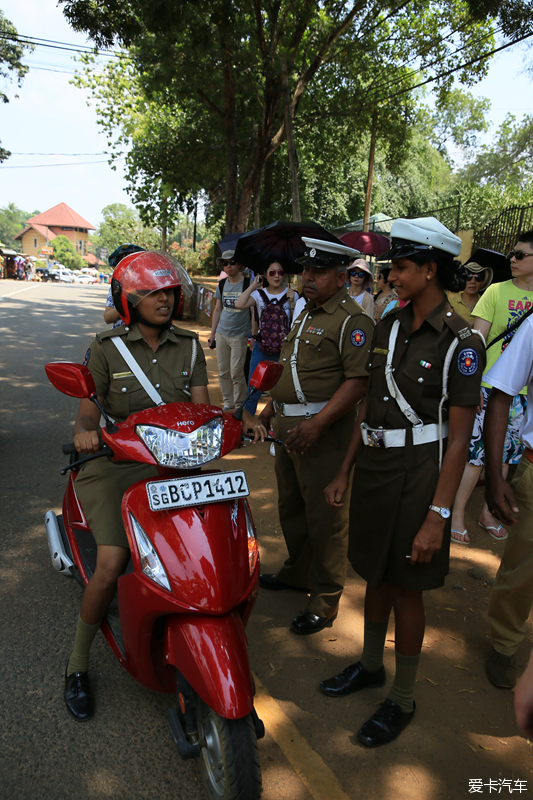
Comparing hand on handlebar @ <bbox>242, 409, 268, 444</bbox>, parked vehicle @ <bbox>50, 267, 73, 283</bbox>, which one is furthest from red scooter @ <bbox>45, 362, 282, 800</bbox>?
parked vehicle @ <bbox>50, 267, 73, 283</bbox>

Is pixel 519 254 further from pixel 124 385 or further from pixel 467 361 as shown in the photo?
pixel 124 385

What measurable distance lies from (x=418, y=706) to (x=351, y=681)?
12.6 inches

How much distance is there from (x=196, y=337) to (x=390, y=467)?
118cm

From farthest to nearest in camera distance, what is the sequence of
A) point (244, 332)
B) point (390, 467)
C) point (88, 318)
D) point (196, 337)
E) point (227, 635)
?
point (88, 318) < point (244, 332) < point (196, 337) < point (390, 467) < point (227, 635)

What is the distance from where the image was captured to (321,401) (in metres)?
2.88

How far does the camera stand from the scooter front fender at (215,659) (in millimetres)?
1721

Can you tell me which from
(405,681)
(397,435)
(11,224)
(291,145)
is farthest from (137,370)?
(11,224)

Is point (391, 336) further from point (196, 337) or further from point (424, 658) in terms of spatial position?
point (424, 658)

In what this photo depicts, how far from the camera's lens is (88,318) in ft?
55.5

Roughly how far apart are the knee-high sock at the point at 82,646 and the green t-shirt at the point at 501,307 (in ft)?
9.01

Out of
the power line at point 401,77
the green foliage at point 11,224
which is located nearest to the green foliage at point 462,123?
the power line at point 401,77

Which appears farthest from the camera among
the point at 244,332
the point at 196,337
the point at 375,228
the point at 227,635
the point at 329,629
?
the point at 375,228

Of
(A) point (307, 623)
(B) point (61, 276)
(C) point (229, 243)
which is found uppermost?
(B) point (61, 276)

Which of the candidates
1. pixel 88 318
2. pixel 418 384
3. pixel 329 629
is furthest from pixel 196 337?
pixel 88 318
